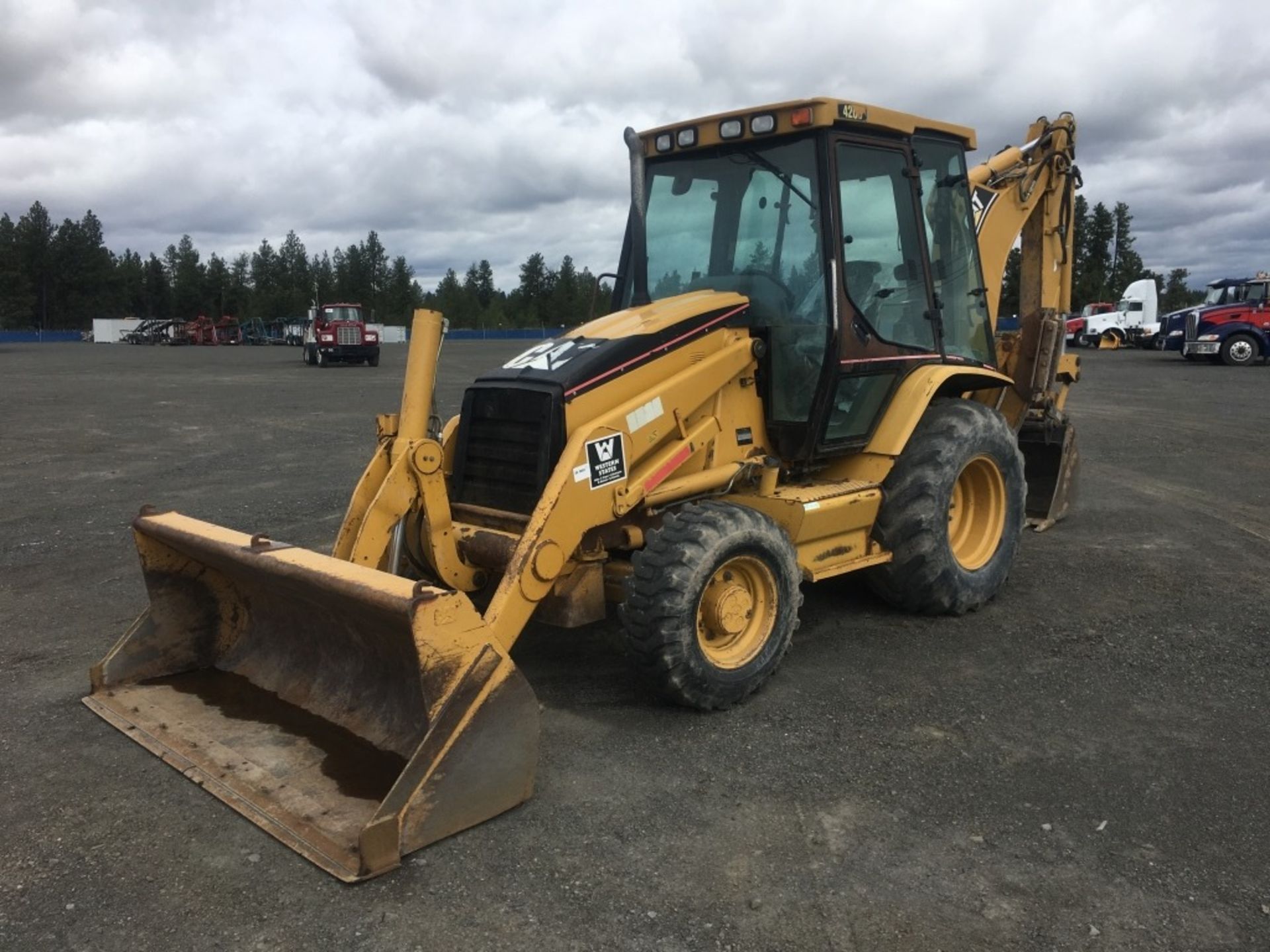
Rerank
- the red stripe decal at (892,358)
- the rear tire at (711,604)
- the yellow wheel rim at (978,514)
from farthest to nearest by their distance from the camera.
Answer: the yellow wheel rim at (978,514)
the red stripe decal at (892,358)
the rear tire at (711,604)

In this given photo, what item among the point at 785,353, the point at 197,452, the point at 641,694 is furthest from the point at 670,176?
the point at 197,452

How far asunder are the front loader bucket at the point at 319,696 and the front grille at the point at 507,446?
99 cm

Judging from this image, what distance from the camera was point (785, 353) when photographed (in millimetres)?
5375

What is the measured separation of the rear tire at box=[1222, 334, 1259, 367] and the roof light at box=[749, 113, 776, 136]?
27983 millimetres

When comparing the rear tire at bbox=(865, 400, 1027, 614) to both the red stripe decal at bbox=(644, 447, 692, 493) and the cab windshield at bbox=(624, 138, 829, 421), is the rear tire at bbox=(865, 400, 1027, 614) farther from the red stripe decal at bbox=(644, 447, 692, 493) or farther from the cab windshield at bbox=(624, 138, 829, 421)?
the red stripe decal at bbox=(644, 447, 692, 493)

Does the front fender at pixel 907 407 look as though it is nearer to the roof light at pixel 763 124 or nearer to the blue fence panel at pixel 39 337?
the roof light at pixel 763 124

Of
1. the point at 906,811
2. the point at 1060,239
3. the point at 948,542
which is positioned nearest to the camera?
the point at 906,811

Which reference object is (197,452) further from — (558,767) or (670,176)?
(558,767)

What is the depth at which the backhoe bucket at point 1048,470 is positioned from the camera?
26.2ft

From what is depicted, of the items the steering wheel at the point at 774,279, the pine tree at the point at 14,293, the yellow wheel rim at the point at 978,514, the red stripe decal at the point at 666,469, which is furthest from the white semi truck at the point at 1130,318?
the pine tree at the point at 14,293

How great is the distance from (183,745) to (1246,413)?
17473 millimetres

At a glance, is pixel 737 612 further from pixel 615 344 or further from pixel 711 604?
pixel 615 344

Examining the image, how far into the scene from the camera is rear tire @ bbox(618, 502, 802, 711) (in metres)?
4.23

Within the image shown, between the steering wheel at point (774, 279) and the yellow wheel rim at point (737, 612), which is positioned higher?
the steering wheel at point (774, 279)
